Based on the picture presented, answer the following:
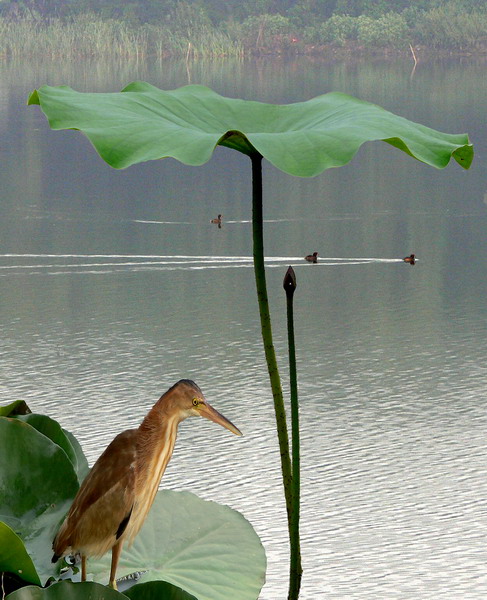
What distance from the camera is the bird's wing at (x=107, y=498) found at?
1.75 m

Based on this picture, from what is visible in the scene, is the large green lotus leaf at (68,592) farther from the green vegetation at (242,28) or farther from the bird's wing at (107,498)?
the green vegetation at (242,28)

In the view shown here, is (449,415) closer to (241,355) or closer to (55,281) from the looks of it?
(241,355)

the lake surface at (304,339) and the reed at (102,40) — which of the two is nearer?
the lake surface at (304,339)

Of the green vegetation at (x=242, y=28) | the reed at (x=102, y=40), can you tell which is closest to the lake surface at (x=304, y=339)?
the reed at (x=102, y=40)

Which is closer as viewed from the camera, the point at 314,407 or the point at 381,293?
the point at 314,407

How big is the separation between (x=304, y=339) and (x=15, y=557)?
21.1 feet

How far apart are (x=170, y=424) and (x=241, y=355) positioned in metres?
6.18

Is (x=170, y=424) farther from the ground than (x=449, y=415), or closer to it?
farther from the ground

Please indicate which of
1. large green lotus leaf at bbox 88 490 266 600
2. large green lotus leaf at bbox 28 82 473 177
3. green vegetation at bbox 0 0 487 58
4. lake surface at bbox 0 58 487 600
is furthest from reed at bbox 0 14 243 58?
large green lotus leaf at bbox 88 490 266 600

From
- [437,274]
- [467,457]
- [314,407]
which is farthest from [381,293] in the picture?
[467,457]

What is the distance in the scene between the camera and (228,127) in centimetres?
237

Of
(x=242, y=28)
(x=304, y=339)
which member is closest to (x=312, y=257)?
(x=304, y=339)

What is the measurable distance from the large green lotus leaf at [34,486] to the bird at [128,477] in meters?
0.22

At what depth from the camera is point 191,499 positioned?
2.46m
